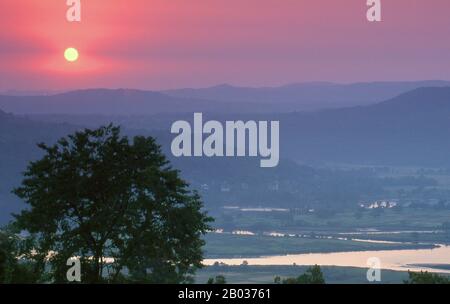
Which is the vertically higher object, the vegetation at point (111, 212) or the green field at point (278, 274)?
the green field at point (278, 274)

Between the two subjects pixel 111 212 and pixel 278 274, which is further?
pixel 278 274

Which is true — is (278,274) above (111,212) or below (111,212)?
above

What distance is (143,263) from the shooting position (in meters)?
53.9

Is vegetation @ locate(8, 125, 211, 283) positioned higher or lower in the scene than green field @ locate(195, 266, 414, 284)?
lower

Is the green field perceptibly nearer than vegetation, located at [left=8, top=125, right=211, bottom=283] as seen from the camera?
No

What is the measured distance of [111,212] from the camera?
53.3 m

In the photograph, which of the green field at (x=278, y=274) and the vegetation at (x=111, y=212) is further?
the green field at (x=278, y=274)

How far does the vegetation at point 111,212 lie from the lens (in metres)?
53.4

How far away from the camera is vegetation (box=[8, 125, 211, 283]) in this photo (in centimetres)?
5338
